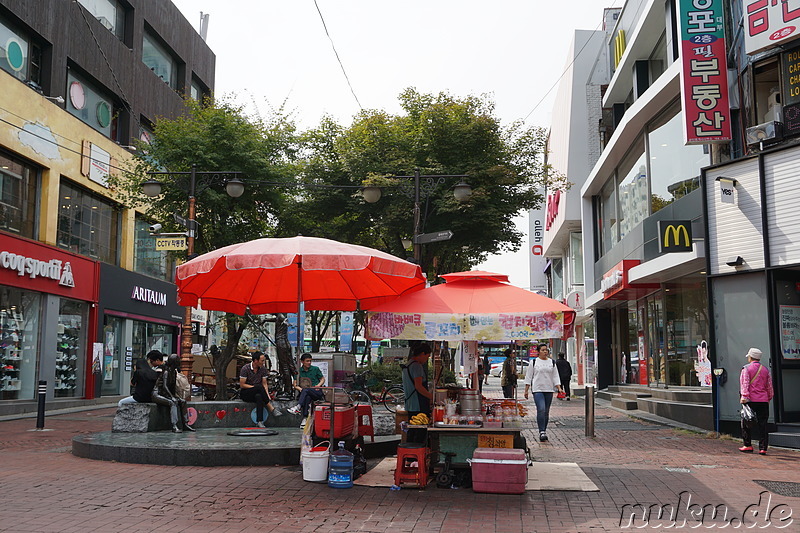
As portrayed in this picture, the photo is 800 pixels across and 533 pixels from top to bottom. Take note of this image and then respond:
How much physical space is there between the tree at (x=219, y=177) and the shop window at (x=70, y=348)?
4.07 meters

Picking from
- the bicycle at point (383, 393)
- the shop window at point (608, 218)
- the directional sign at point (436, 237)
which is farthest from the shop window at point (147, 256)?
the shop window at point (608, 218)

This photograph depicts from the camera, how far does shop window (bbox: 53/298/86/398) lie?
23.5 meters

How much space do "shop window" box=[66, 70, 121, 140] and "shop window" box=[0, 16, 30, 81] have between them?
8.29 feet

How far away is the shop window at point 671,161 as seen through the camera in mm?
18109

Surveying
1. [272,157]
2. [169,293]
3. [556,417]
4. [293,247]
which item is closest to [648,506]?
[293,247]

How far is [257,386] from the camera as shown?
13242mm

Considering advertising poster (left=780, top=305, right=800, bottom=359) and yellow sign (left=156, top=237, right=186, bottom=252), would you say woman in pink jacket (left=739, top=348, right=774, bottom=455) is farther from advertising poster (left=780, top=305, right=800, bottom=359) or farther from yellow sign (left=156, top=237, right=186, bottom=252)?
yellow sign (left=156, top=237, right=186, bottom=252)

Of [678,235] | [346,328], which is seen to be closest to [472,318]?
[678,235]

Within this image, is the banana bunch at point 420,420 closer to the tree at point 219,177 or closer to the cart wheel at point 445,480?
the cart wheel at point 445,480

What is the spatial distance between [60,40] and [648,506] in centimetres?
2242

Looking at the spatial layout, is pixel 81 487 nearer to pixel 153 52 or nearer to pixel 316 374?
pixel 316 374

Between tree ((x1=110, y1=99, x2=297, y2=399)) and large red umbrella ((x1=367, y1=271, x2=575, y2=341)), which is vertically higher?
tree ((x1=110, y1=99, x2=297, y2=399))

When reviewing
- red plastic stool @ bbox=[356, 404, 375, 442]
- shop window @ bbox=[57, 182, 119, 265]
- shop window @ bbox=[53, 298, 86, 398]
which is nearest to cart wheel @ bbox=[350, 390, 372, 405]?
red plastic stool @ bbox=[356, 404, 375, 442]

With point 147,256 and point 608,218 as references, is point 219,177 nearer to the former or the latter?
point 147,256
